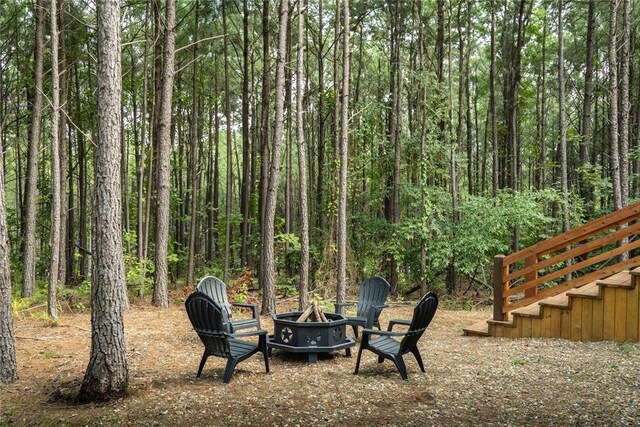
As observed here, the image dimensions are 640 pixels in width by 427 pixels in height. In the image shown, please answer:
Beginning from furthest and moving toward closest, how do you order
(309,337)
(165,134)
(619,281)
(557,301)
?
(165,134) → (557,301) → (619,281) → (309,337)

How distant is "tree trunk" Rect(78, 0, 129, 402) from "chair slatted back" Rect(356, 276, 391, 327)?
3590 millimetres

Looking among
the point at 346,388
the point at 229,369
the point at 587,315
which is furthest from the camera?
the point at 587,315

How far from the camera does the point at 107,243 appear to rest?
159 inches

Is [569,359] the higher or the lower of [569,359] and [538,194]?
the lower

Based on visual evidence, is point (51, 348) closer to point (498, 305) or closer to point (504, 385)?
point (504, 385)

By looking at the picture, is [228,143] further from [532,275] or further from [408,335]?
[408,335]

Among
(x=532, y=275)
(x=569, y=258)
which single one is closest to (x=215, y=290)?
(x=532, y=275)

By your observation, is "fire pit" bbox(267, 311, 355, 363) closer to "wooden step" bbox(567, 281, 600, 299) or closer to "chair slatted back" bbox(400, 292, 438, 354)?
"chair slatted back" bbox(400, 292, 438, 354)

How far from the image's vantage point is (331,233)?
11.3 metres

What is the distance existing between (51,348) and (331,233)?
21.4 ft

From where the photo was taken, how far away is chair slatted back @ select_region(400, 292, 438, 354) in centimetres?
472

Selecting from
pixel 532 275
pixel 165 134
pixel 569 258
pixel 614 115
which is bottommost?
pixel 532 275

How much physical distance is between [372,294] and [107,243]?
156 inches

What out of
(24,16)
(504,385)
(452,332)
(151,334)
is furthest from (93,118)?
(504,385)
